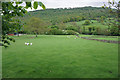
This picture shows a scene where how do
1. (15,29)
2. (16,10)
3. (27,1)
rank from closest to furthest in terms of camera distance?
(27,1) < (16,10) < (15,29)

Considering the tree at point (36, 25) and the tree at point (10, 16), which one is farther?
the tree at point (36, 25)

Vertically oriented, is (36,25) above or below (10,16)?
above

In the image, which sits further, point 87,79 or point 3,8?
point 87,79

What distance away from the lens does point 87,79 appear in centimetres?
476

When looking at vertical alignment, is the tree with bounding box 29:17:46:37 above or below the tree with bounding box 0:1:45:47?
above

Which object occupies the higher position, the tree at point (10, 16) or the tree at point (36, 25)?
the tree at point (36, 25)

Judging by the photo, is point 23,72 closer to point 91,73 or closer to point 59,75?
point 59,75

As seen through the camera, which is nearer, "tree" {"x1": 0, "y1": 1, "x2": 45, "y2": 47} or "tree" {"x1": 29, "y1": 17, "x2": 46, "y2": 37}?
"tree" {"x1": 0, "y1": 1, "x2": 45, "y2": 47}

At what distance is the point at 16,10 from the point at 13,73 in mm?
3369

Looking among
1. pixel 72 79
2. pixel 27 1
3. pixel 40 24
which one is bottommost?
pixel 72 79

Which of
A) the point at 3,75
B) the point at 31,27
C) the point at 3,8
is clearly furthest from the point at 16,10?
the point at 31,27

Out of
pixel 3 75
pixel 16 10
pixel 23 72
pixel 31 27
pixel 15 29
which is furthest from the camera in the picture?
pixel 31 27

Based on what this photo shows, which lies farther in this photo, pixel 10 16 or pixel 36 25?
pixel 36 25

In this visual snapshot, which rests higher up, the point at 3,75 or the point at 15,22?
the point at 15,22
